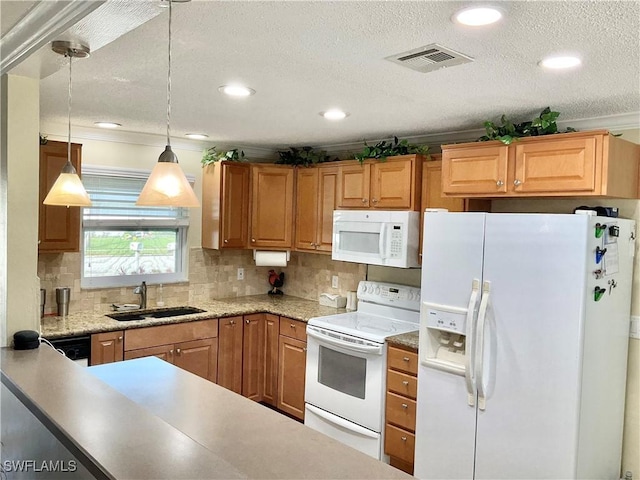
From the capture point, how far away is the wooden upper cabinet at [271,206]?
4523mm

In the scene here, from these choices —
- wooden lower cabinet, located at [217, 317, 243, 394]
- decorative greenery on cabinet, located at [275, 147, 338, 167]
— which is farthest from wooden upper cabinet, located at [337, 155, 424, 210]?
wooden lower cabinet, located at [217, 317, 243, 394]

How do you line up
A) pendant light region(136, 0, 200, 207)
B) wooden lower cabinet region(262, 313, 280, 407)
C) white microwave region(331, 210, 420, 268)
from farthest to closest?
wooden lower cabinet region(262, 313, 280, 407)
white microwave region(331, 210, 420, 268)
pendant light region(136, 0, 200, 207)

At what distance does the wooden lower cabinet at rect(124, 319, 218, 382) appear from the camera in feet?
12.0

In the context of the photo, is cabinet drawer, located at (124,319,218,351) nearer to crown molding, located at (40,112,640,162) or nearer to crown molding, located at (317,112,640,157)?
crown molding, located at (40,112,640,162)

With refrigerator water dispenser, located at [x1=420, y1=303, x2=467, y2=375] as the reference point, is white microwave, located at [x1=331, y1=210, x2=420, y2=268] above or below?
above

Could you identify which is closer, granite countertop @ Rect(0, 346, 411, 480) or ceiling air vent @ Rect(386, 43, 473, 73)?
granite countertop @ Rect(0, 346, 411, 480)

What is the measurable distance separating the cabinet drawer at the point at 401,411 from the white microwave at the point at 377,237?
34.7 inches

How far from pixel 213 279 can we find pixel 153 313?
0.75m

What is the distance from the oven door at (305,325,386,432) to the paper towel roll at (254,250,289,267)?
3.32 ft

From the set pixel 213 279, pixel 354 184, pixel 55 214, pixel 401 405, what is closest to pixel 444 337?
pixel 401 405

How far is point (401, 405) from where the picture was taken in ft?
10.7

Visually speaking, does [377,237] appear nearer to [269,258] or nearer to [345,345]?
[345,345]

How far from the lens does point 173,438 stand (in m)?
1.36

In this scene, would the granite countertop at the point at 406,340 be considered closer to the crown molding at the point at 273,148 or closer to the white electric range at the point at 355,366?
the white electric range at the point at 355,366
